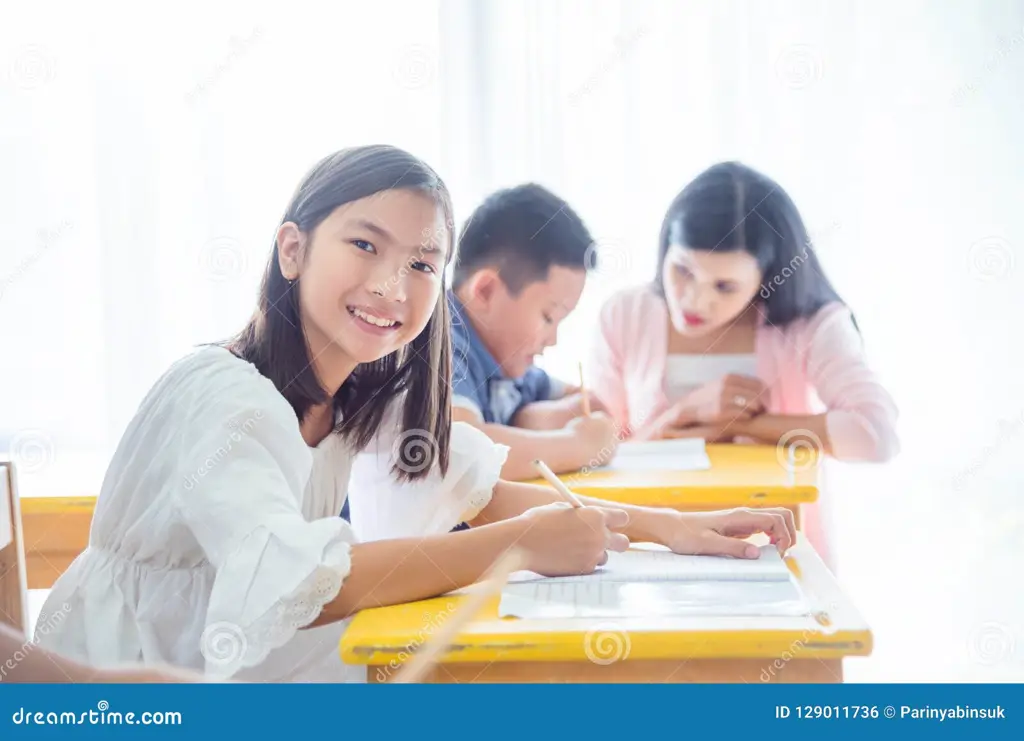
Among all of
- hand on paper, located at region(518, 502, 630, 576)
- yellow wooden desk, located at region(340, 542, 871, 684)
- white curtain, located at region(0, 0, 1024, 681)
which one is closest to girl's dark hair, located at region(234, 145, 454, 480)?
white curtain, located at region(0, 0, 1024, 681)

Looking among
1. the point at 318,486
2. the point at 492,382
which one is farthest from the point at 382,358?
the point at 492,382

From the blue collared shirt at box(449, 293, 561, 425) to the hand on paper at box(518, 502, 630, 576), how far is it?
0.60 meters

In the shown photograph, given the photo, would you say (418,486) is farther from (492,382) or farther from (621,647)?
(621,647)

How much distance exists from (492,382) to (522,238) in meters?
0.25

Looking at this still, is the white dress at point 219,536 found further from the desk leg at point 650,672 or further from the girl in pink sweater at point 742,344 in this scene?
the girl in pink sweater at point 742,344

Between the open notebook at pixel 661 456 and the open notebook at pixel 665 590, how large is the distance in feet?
1.61

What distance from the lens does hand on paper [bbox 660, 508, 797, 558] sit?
1.12 metres

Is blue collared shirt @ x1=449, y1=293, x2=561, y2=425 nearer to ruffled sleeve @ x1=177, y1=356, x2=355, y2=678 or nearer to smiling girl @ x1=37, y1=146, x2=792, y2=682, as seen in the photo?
smiling girl @ x1=37, y1=146, x2=792, y2=682

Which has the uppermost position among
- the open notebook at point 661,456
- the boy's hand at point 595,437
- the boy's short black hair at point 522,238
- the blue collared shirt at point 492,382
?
the boy's short black hair at point 522,238

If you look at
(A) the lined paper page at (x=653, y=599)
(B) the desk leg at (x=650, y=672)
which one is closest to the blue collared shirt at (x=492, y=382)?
(A) the lined paper page at (x=653, y=599)

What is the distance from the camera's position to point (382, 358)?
55.5 inches

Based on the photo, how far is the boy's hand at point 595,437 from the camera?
167 centimetres

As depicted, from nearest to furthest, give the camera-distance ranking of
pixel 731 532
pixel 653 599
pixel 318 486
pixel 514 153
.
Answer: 1. pixel 653 599
2. pixel 731 532
3. pixel 318 486
4. pixel 514 153
